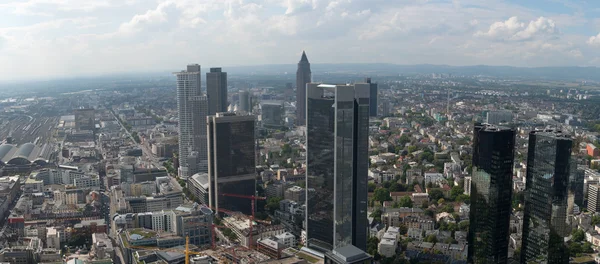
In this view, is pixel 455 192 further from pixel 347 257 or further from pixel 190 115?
pixel 190 115

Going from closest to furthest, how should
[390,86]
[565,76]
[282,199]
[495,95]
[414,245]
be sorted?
[414,245] < [282,199] < [495,95] < [565,76] < [390,86]

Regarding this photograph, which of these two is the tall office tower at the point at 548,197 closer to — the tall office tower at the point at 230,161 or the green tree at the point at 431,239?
the green tree at the point at 431,239

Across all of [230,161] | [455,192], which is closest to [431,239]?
[455,192]

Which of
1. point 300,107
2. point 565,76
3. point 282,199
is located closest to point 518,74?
point 565,76

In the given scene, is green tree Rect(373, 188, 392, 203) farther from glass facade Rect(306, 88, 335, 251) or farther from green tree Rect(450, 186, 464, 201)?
glass facade Rect(306, 88, 335, 251)

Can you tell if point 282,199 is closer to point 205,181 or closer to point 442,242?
point 205,181

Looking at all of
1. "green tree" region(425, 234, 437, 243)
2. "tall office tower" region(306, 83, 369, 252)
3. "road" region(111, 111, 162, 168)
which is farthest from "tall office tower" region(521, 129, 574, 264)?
"road" region(111, 111, 162, 168)
